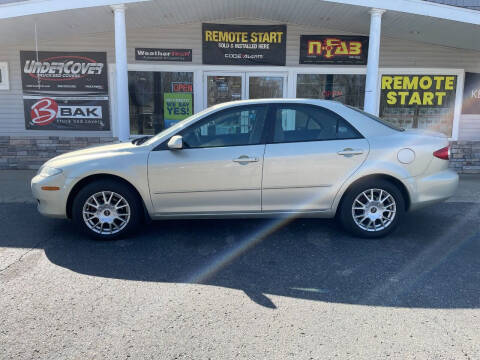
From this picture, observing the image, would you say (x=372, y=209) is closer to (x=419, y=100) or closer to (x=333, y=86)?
(x=333, y=86)

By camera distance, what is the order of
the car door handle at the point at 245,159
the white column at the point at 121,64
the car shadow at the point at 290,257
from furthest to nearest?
the white column at the point at 121,64 → the car door handle at the point at 245,159 → the car shadow at the point at 290,257

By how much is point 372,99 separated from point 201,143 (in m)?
3.98

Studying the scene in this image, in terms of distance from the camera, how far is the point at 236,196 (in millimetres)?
4562

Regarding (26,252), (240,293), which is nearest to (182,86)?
(26,252)

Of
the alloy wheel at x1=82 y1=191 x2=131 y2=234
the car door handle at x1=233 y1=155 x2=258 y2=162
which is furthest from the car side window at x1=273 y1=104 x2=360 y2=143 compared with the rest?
the alloy wheel at x1=82 y1=191 x2=131 y2=234

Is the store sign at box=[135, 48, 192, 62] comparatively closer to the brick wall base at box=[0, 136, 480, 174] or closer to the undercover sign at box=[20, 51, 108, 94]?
the undercover sign at box=[20, 51, 108, 94]

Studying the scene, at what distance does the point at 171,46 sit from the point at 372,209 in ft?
20.1

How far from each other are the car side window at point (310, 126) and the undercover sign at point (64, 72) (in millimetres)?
5709

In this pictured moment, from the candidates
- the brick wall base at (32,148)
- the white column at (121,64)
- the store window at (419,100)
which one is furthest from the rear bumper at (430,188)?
the brick wall base at (32,148)

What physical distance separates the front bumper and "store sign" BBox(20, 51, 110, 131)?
4.72 m

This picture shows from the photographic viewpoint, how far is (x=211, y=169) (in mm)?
4500

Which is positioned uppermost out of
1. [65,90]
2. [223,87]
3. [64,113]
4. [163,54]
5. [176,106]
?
[163,54]

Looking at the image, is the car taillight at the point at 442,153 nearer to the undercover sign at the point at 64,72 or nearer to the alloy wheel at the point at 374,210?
the alloy wheel at the point at 374,210

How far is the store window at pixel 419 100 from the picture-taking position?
360 inches
